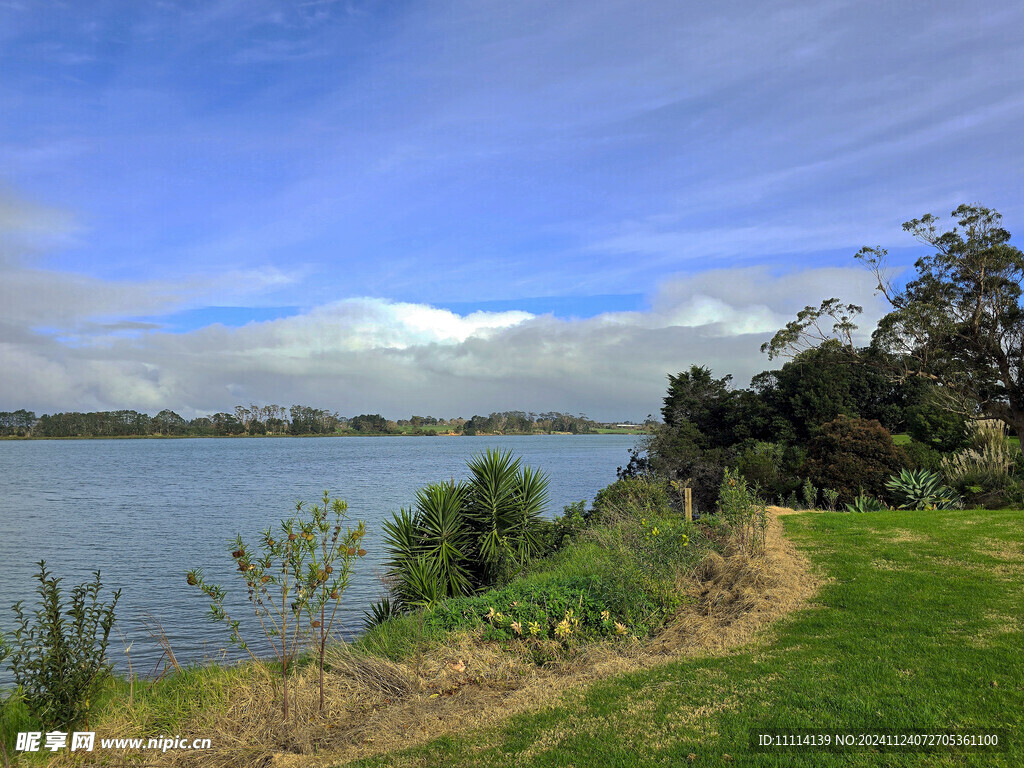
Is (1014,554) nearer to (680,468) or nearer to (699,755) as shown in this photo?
(699,755)

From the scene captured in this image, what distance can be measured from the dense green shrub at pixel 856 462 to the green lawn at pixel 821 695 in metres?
9.84

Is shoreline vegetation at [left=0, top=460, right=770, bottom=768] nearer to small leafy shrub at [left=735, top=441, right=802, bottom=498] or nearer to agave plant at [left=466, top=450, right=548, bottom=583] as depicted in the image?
agave plant at [left=466, top=450, right=548, bottom=583]

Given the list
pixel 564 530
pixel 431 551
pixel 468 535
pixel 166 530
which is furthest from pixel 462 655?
pixel 166 530

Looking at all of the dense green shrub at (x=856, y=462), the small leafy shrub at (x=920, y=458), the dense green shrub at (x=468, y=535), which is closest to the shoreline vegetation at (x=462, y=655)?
the dense green shrub at (x=468, y=535)

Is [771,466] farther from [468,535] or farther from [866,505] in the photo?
A: [468,535]

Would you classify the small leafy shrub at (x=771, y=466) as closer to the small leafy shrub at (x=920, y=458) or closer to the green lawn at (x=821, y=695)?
the small leafy shrub at (x=920, y=458)

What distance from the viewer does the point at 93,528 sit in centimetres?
2661

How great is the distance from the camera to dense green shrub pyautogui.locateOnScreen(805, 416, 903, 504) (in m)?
17.5

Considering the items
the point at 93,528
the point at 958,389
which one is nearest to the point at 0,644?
the point at 93,528

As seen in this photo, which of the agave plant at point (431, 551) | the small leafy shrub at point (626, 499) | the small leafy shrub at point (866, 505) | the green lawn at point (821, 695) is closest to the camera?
the green lawn at point (821, 695)

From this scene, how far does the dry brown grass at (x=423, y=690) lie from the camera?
511cm

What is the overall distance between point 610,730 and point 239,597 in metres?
13.6

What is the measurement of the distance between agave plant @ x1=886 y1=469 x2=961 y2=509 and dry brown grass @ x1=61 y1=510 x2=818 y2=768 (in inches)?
384

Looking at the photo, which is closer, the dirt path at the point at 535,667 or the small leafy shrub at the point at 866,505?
the dirt path at the point at 535,667
